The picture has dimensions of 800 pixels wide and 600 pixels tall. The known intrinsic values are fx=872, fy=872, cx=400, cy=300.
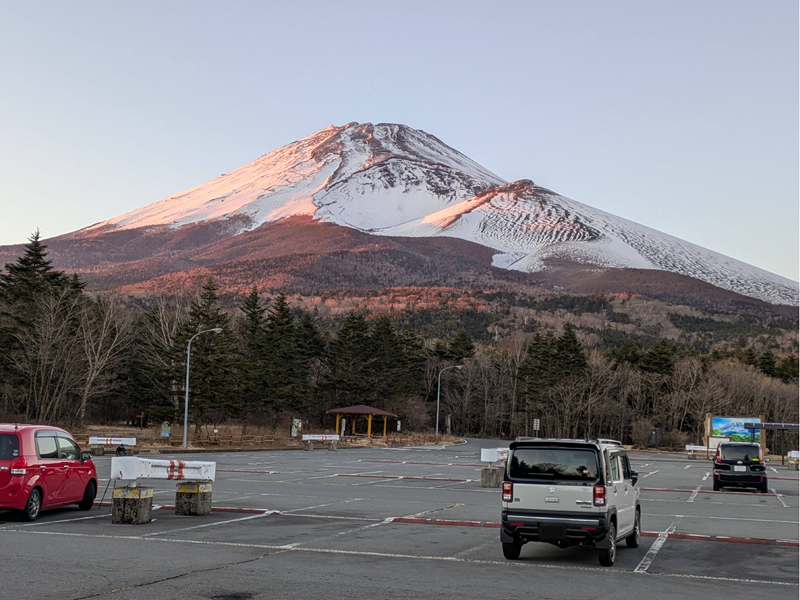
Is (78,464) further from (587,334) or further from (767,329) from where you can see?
(767,329)

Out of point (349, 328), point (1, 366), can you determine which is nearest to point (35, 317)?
point (1, 366)

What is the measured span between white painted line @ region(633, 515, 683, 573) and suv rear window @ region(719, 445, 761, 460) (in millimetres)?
10898

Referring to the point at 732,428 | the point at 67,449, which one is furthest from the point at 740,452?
the point at 732,428

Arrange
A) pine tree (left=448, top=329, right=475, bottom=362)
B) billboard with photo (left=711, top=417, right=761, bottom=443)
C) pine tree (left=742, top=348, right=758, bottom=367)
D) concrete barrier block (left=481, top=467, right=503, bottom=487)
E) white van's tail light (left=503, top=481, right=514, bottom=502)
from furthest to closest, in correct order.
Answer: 1. pine tree (left=742, top=348, right=758, bottom=367)
2. pine tree (left=448, top=329, right=475, bottom=362)
3. billboard with photo (left=711, top=417, right=761, bottom=443)
4. concrete barrier block (left=481, top=467, right=503, bottom=487)
5. white van's tail light (left=503, top=481, right=514, bottom=502)

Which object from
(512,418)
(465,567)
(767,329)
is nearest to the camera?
(465,567)

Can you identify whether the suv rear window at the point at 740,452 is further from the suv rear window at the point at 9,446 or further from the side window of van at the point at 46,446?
the suv rear window at the point at 9,446

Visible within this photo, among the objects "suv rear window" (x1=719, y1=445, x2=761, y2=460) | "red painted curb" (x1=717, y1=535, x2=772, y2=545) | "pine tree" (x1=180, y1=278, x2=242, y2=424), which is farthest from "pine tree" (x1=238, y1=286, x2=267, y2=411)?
"red painted curb" (x1=717, y1=535, x2=772, y2=545)

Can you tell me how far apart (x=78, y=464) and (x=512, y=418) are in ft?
285

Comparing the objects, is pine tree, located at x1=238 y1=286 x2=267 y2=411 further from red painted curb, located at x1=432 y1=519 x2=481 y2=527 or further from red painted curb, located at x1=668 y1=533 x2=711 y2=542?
red painted curb, located at x1=668 y1=533 x2=711 y2=542

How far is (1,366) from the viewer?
54.7 m

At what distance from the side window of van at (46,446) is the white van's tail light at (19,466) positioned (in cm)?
45

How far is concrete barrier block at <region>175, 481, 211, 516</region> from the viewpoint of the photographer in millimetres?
15047

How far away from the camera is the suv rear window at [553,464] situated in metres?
11.1

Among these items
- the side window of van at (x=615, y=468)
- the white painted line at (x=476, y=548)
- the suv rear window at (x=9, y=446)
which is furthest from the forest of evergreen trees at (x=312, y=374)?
the side window of van at (x=615, y=468)
